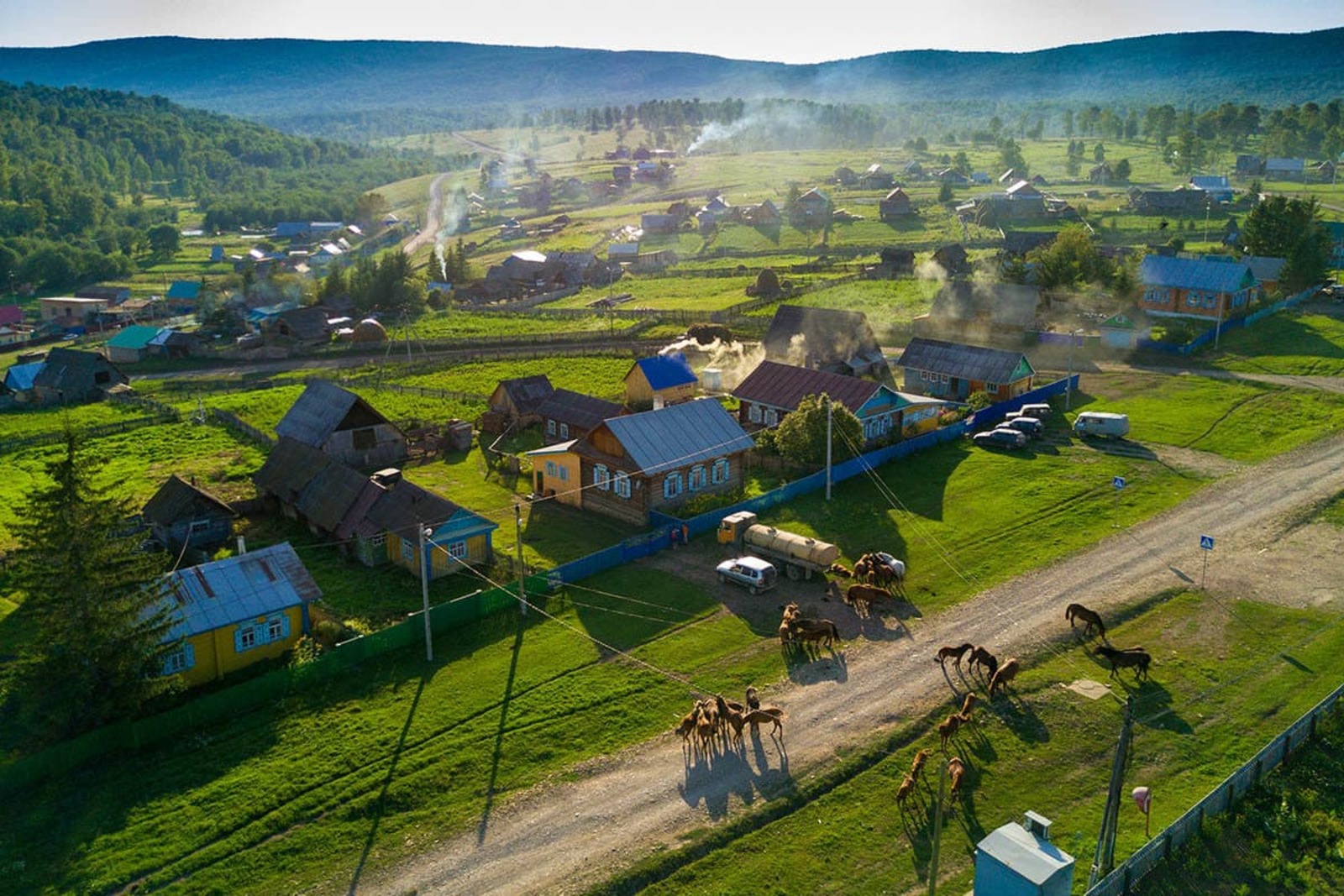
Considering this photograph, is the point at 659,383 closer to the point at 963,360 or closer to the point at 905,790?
the point at 963,360

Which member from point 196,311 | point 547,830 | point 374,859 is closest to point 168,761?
point 374,859

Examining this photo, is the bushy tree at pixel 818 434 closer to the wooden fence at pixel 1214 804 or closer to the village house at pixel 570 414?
the village house at pixel 570 414

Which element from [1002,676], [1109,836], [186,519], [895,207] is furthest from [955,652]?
[895,207]

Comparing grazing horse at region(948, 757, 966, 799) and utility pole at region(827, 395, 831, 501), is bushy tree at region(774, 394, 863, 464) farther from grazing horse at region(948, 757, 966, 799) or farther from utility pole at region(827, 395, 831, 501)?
grazing horse at region(948, 757, 966, 799)

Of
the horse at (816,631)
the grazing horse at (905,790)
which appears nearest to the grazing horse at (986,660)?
the horse at (816,631)

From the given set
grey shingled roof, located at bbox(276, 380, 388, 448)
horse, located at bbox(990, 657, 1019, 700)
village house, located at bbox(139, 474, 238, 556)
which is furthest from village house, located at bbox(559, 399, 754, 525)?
horse, located at bbox(990, 657, 1019, 700)

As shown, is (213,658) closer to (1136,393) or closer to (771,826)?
(771,826)
